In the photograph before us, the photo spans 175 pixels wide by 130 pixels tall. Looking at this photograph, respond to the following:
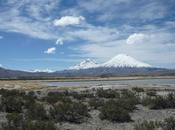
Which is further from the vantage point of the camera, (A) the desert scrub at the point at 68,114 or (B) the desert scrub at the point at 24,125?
(A) the desert scrub at the point at 68,114

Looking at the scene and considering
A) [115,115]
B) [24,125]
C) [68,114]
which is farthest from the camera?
[68,114]

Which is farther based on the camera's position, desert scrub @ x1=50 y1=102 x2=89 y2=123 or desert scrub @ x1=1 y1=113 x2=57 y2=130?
desert scrub @ x1=50 y1=102 x2=89 y2=123

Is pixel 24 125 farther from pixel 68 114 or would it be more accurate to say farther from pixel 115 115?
pixel 115 115

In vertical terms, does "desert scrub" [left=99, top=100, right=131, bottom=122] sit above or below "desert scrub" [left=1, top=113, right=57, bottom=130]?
below

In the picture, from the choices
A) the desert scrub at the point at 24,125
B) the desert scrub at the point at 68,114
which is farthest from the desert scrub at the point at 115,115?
the desert scrub at the point at 24,125

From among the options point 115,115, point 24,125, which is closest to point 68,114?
point 115,115

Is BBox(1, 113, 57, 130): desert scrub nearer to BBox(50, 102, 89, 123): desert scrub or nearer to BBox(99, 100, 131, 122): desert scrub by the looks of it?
BBox(50, 102, 89, 123): desert scrub

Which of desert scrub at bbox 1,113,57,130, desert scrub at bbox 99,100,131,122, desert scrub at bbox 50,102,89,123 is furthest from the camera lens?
desert scrub at bbox 50,102,89,123

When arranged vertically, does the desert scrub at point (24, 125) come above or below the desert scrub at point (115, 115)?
above

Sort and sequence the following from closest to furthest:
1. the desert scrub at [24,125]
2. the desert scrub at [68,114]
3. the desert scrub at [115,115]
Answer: the desert scrub at [24,125] → the desert scrub at [115,115] → the desert scrub at [68,114]

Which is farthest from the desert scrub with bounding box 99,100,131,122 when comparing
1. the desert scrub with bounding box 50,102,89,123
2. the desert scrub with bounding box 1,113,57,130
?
the desert scrub with bounding box 1,113,57,130

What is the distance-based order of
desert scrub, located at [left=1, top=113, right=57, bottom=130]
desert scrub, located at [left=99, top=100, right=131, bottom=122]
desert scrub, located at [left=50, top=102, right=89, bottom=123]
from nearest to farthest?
1. desert scrub, located at [left=1, top=113, right=57, bottom=130]
2. desert scrub, located at [left=99, top=100, right=131, bottom=122]
3. desert scrub, located at [left=50, top=102, right=89, bottom=123]

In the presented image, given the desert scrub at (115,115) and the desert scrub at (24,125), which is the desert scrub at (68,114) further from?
the desert scrub at (24,125)

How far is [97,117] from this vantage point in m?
21.2
